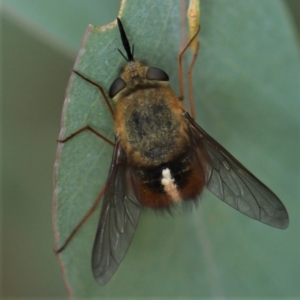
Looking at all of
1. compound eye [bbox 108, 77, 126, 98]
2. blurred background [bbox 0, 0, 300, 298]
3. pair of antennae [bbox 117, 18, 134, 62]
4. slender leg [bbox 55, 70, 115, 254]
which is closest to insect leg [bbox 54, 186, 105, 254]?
slender leg [bbox 55, 70, 115, 254]

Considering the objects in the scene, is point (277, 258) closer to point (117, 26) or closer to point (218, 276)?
point (218, 276)

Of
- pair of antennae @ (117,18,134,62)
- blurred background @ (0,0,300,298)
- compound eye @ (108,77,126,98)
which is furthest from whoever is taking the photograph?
blurred background @ (0,0,300,298)

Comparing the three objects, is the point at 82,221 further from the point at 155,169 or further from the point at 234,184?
the point at 234,184

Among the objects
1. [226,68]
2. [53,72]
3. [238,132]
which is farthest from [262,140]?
[53,72]

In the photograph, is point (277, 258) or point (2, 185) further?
point (2, 185)

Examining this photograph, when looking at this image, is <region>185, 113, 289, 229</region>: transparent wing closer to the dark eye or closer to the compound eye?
the dark eye

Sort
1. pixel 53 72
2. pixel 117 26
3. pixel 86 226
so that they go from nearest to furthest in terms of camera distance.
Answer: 1. pixel 117 26
2. pixel 86 226
3. pixel 53 72

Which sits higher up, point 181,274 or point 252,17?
point 252,17
